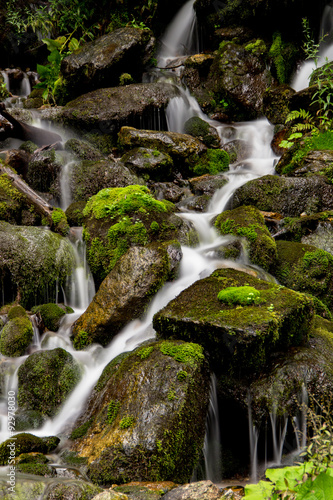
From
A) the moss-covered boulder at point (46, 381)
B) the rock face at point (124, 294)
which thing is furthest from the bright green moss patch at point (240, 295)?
the moss-covered boulder at point (46, 381)

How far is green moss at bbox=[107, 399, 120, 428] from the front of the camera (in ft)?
12.2

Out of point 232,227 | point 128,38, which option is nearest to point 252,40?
point 128,38

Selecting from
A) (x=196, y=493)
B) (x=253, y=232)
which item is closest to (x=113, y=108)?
(x=253, y=232)

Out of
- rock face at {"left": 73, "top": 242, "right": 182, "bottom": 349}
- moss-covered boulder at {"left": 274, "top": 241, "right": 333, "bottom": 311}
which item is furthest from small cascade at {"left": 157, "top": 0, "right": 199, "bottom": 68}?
rock face at {"left": 73, "top": 242, "right": 182, "bottom": 349}

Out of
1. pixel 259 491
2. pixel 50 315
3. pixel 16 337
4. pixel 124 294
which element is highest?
pixel 259 491

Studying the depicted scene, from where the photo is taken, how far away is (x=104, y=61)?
13.8 m

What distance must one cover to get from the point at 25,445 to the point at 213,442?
192 centimetres

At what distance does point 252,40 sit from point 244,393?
1631 centimetres

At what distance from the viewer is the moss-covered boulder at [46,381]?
4.85m

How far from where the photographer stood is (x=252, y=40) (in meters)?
16.1

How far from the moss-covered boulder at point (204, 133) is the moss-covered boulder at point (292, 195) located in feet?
15.4

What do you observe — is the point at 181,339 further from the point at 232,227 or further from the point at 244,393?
the point at 232,227

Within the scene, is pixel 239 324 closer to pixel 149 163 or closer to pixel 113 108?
pixel 149 163

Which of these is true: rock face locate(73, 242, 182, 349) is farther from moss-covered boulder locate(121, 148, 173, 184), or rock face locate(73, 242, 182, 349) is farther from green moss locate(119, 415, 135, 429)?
moss-covered boulder locate(121, 148, 173, 184)
